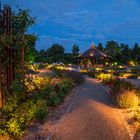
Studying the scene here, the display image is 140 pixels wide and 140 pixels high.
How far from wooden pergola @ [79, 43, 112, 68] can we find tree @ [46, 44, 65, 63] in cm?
2197

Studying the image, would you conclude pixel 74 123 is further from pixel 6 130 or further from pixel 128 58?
pixel 128 58

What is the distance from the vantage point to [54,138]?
7730mm

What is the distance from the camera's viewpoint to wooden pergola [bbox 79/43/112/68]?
42.9 meters

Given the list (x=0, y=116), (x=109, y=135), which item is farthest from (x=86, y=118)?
(x=0, y=116)

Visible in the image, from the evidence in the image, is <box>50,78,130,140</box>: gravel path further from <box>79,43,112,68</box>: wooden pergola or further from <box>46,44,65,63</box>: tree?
<box>46,44,65,63</box>: tree

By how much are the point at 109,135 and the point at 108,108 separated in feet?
13.6

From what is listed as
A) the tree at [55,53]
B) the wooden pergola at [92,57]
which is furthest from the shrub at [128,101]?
the tree at [55,53]

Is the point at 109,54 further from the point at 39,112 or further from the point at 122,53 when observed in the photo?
the point at 39,112

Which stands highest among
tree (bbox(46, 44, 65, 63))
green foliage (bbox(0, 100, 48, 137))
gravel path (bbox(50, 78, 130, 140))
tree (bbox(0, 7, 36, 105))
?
tree (bbox(46, 44, 65, 63))

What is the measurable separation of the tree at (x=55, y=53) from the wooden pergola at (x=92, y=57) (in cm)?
2197

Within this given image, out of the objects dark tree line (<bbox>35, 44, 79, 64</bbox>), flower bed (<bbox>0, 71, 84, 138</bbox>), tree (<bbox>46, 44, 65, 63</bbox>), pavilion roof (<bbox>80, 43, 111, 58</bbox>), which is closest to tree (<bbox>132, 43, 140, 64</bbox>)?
dark tree line (<bbox>35, 44, 79, 64</bbox>)

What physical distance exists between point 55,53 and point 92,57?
3251 centimetres

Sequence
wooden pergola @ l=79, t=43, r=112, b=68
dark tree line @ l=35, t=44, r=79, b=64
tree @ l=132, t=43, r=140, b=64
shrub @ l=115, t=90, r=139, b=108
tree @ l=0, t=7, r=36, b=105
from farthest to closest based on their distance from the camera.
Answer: tree @ l=132, t=43, r=140, b=64 → dark tree line @ l=35, t=44, r=79, b=64 → wooden pergola @ l=79, t=43, r=112, b=68 → shrub @ l=115, t=90, r=139, b=108 → tree @ l=0, t=7, r=36, b=105

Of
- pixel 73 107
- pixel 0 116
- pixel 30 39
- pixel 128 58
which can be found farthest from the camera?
pixel 128 58
